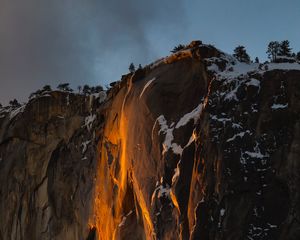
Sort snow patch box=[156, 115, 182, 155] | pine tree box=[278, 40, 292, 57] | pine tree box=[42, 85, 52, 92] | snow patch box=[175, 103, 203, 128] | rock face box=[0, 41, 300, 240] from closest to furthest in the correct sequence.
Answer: rock face box=[0, 41, 300, 240] < snow patch box=[156, 115, 182, 155] < snow patch box=[175, 103, 203, 128] < pine tree box=[278, 40, 292, 57] < pine tree box=[42, 85, 52, 92]

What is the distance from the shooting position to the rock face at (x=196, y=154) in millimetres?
28969

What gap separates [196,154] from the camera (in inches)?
1241

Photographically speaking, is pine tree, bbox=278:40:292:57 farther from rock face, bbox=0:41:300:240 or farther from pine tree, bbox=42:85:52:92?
pine tree, bbox=42:85:52:92

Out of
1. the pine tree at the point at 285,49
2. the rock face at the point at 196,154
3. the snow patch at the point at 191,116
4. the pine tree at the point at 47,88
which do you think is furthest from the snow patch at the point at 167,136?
the pine tree at the point at 47,88

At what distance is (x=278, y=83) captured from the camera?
30.8 meters

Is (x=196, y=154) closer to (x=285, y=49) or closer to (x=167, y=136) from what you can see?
(x=167, y=136)

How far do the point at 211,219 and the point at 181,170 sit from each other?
3.47 meters

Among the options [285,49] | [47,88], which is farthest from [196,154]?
[47,88]

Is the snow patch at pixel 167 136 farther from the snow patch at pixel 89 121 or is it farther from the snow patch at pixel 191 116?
the snow patch at pixel 89 121

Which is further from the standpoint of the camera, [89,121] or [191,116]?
[89,121]

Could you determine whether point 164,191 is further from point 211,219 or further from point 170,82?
point 170,82

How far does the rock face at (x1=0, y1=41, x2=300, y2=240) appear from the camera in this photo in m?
29.0

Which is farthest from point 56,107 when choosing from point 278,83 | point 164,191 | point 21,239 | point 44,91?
point 278,83

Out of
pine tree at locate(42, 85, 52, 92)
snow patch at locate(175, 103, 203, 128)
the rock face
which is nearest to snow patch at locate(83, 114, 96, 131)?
the rock face
